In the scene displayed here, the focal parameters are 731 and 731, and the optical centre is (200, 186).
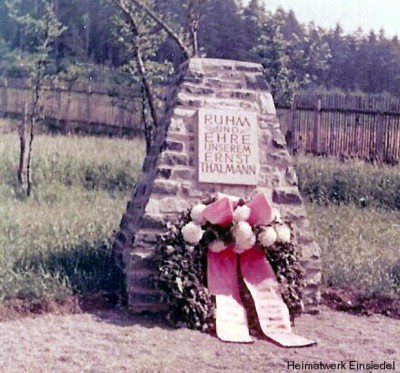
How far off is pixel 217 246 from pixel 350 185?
599 cm

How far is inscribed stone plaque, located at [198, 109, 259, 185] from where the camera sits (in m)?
6.32

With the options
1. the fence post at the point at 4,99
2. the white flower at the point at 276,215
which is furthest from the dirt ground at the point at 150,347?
the fence post at the point at 4,99

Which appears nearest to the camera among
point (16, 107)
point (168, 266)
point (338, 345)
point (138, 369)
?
point (138, 369)

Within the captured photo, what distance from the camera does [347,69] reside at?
10.8 metres

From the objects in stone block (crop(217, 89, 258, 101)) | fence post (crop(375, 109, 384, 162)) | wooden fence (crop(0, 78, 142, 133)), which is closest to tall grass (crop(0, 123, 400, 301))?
fence post (crop(375, 109, 384, 162))

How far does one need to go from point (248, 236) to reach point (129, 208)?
1.56 metres

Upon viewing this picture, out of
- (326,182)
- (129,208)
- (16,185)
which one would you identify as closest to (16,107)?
(16,185)

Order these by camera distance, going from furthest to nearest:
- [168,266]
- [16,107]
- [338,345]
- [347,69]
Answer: [16,107] < [347,69] < [168,266] < [338,345]

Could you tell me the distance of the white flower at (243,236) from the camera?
5898mm

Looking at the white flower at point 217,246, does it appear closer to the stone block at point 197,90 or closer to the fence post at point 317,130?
the stone block at point 197,90

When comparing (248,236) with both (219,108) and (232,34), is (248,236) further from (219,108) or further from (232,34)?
(232,34)

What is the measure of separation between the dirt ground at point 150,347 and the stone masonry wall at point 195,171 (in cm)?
52

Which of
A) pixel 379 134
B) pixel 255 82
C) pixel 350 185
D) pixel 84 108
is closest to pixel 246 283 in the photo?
pixel 255 82

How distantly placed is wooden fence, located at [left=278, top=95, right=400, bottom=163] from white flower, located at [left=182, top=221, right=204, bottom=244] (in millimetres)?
7997
